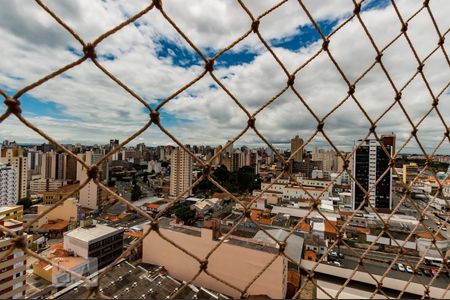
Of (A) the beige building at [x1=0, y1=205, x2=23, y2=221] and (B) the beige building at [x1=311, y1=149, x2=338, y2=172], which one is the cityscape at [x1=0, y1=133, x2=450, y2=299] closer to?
(A) the beige building at [x1=0, y1=205, x2=23, y2=221]

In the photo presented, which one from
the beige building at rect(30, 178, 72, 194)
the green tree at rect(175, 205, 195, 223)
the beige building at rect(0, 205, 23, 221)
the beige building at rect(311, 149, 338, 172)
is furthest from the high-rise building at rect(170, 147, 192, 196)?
the beige building at rect(311, 149, 338, 172)

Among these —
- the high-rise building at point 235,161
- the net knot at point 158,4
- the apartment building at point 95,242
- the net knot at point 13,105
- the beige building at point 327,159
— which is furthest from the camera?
the beige building at point 327,159

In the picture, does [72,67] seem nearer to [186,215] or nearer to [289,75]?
[289,75]

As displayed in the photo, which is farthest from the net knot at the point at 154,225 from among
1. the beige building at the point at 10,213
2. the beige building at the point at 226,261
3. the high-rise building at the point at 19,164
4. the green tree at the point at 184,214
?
the high-rise building at the point at 19,164

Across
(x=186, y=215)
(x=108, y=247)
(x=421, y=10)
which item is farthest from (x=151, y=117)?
(x=186, y=215)

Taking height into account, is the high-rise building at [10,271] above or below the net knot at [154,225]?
below

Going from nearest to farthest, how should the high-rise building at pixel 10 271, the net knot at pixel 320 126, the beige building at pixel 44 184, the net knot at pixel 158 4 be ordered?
1. the net knot at pixel 158 4
2. the net knot at pixel 320 126
3. the high-rise building at pixel 10 271
4. the beige building at pixel 44 184

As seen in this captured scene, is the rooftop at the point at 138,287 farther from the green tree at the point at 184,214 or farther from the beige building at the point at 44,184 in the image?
the beige building at the point at 44,184
